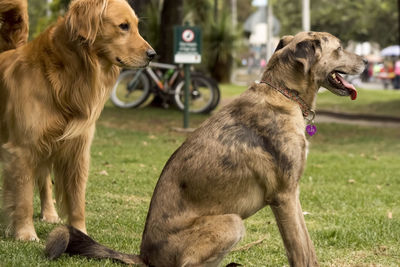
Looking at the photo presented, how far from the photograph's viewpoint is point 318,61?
477 centimetres

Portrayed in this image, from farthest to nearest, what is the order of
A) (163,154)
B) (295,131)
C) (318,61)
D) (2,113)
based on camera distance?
(163,154), (2,113), (318,61), (295,131)

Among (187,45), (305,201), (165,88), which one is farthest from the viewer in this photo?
(165,88)

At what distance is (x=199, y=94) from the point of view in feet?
55.3

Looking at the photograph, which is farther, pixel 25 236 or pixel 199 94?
pixel 199 94

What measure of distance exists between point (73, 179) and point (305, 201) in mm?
3134

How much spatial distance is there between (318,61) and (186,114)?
369 inches

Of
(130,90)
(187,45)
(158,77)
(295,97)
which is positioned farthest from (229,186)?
(130,90)

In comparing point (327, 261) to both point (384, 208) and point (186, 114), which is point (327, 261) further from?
point (186, 114)

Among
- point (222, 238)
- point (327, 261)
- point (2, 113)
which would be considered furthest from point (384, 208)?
point (2, 113)

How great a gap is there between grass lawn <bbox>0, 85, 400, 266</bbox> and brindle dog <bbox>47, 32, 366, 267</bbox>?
2.06 feet

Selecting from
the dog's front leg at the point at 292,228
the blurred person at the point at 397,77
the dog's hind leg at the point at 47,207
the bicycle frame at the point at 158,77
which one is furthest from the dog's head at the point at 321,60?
the blurred person at the point at 397,77

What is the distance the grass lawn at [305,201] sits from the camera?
5418 mm

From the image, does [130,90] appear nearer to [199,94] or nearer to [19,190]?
[199,94]

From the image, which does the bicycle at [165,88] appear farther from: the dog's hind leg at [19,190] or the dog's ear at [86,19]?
the dog's ear at [86,19]
